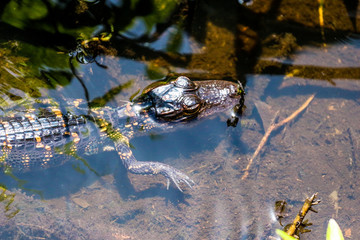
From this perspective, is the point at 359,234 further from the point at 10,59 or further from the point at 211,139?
the point at 10,59

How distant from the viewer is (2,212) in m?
3.82

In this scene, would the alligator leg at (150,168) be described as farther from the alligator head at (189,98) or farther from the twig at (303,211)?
the twig at (303,211)

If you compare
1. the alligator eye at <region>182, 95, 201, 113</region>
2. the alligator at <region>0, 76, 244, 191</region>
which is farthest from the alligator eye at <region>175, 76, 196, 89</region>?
the alligator eye at <region>182, 95, 201, 113</region>

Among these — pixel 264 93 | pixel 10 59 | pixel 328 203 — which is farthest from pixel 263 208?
pixel 10 59

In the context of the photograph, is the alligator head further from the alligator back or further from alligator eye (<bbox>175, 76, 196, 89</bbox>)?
the alligator back

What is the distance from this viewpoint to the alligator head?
432 centimetres

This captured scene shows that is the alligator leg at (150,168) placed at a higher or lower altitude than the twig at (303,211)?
lower

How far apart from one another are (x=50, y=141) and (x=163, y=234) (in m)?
1.97

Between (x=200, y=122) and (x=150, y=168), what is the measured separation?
1.00m

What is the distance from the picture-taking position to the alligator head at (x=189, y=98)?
4324 mm

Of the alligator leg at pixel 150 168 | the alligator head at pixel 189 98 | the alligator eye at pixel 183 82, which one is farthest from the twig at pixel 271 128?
the alligator eye at pixel 183 82

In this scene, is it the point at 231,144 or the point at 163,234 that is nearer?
the point at 163,234

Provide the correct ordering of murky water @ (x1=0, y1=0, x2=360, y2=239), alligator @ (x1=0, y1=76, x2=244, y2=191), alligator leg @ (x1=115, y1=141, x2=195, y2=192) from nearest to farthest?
murky water @ (x1=0, y1=0, x2=360, y2=239)
alligator @ (x1=0, y1=76, x2=244, y2=191)
alligator leg @ (x1=115, y1=141, x2=195, y2=192)

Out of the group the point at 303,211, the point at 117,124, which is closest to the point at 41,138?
the point at 117,124
